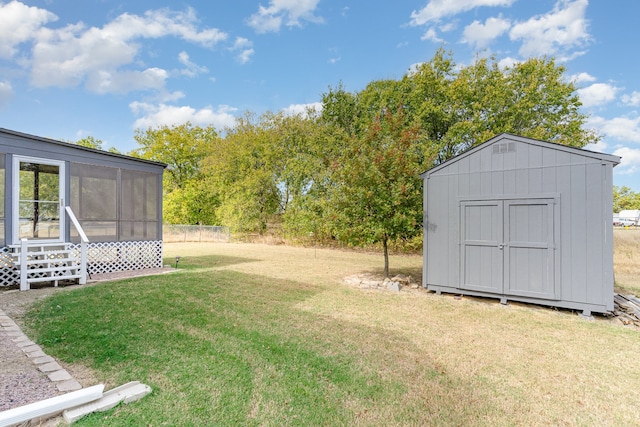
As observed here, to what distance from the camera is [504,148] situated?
569 centimetres

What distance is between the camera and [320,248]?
54.1 ft

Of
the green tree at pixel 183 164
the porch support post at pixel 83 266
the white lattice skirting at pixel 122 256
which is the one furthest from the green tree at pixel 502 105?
the green tree at pixel 183 164

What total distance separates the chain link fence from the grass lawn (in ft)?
47.8

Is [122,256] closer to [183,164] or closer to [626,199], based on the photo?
[183,164]

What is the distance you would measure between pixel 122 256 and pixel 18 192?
100 inches

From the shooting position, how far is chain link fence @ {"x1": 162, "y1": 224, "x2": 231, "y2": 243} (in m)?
20.0

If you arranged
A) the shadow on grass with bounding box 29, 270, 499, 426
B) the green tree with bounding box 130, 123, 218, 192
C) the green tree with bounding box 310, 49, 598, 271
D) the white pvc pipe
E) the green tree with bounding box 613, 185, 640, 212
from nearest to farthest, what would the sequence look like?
the white pvc pipe
the shadow on grass with bounding box 29, 270, 499, 426
the green tree with bounding box 310, 49, 598, 271
the green tree with bounding box 130, 123, 218, 192
the green tree with bounding box 613, 185, 640, 212

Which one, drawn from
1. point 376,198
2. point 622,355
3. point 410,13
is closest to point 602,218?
point 622,355

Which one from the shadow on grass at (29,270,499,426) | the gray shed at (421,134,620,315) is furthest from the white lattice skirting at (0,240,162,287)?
the gray shed at (421,134,620,315)

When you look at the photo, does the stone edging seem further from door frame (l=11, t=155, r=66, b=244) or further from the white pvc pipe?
door frame (l=11, t=155, r=66, b=244)

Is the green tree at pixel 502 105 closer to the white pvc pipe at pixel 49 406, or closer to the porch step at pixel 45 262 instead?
the porch step at pixel 45 262

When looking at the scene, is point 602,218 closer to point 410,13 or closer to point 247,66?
point 410,13

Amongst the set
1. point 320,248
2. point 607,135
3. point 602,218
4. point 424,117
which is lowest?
point 320,248

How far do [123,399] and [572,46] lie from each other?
18568mm
